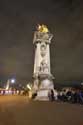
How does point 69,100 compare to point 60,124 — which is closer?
point 60,124

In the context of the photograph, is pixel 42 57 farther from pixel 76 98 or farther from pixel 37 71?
pixel 76 98

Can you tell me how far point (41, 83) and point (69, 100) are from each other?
2149cm

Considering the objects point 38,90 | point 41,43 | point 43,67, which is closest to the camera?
point 38,90

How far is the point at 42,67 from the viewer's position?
5694 cm

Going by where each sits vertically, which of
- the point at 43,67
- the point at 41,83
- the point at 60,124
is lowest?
the point at 60,124

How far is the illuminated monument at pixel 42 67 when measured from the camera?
50.4 metres

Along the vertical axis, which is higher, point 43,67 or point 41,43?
point 41,43

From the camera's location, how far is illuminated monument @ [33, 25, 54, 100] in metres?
50.4

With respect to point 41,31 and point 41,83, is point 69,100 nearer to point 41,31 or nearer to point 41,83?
point 41,83

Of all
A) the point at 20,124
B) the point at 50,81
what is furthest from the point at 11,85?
the point at 20,124

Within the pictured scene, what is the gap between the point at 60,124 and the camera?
11094 mm

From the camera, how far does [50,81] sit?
52.9 metres

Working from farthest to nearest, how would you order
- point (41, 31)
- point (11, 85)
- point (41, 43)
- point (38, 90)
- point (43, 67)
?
point (11, 85) → point (41, 31) → point (41, 43) → point (43, 67) → point (38, 90)

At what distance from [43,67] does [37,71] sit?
67.2 inches
